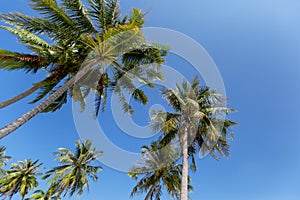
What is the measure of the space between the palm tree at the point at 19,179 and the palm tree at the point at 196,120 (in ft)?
75.3

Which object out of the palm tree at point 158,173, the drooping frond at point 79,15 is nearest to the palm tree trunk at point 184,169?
the palm tree at point 158,173

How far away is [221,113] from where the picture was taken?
13727mm

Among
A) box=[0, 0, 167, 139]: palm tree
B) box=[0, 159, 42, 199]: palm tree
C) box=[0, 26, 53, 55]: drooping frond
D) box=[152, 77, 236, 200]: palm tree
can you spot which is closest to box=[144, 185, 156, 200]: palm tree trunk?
box=[152, 77, 236, 200]: palm tree

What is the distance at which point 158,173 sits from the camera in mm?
16984

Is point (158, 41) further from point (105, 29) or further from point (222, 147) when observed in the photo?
point (222, 147)

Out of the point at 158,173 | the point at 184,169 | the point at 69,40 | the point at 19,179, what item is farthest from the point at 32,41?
the point at 19,179

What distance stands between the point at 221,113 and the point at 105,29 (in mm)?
9161

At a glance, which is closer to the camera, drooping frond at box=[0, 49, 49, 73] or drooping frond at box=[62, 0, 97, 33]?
drooping frond at box=[0, 49, 49, 73]

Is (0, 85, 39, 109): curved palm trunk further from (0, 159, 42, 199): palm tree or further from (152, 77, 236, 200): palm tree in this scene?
(0, 159, 42, 199): palm tree

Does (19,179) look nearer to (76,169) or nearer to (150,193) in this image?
(76,169)

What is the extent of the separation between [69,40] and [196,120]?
8.76m

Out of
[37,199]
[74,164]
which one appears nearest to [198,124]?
[74,164]

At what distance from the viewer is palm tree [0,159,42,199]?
26359 millimetres

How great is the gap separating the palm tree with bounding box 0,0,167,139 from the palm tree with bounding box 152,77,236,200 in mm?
4920
